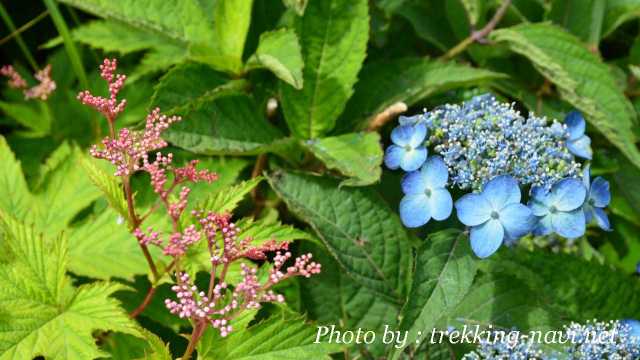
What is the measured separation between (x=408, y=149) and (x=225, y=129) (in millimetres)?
529

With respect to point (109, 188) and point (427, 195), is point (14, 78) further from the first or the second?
point (427, 195)

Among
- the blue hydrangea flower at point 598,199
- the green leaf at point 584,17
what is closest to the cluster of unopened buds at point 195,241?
the blue hydrangea flower at point 598,199

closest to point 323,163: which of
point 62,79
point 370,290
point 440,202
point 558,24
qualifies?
point 370,290

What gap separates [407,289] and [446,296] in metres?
0.34

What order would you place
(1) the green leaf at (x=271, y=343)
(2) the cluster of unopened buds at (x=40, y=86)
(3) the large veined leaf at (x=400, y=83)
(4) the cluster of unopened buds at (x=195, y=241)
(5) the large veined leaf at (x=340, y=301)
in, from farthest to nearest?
(2) the cluster of unopened buds at (x=40, y=86) → (3) the large veined leaf at (x=400, y=83) → (5) the large veined leaf at (x=340, y=301) → (1) the green leaf at (x=271, y=343) → (4) the cluster of unopened buds at (x=195, y=241)

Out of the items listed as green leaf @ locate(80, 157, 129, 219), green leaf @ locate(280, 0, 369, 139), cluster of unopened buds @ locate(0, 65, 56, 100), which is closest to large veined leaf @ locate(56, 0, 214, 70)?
cluster of unopened buds @ locate(0, 65, 56, 100)

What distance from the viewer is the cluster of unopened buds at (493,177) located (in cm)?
178

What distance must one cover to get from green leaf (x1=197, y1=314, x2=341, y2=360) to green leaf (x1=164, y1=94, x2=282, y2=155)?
56 centimetres

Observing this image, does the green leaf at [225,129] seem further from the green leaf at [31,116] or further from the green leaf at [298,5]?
the green leaf at [31,116]

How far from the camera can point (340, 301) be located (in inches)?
87.1

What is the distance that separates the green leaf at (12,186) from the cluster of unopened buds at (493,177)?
37.9 inches

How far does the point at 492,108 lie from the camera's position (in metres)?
1.91

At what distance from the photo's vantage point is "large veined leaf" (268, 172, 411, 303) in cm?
206

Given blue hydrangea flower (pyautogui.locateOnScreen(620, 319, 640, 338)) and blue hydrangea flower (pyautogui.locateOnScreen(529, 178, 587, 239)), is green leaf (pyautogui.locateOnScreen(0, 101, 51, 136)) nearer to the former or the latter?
blue hydrangea flower (pyautogui.locateOnScreen(529, 178, 587, 239))
